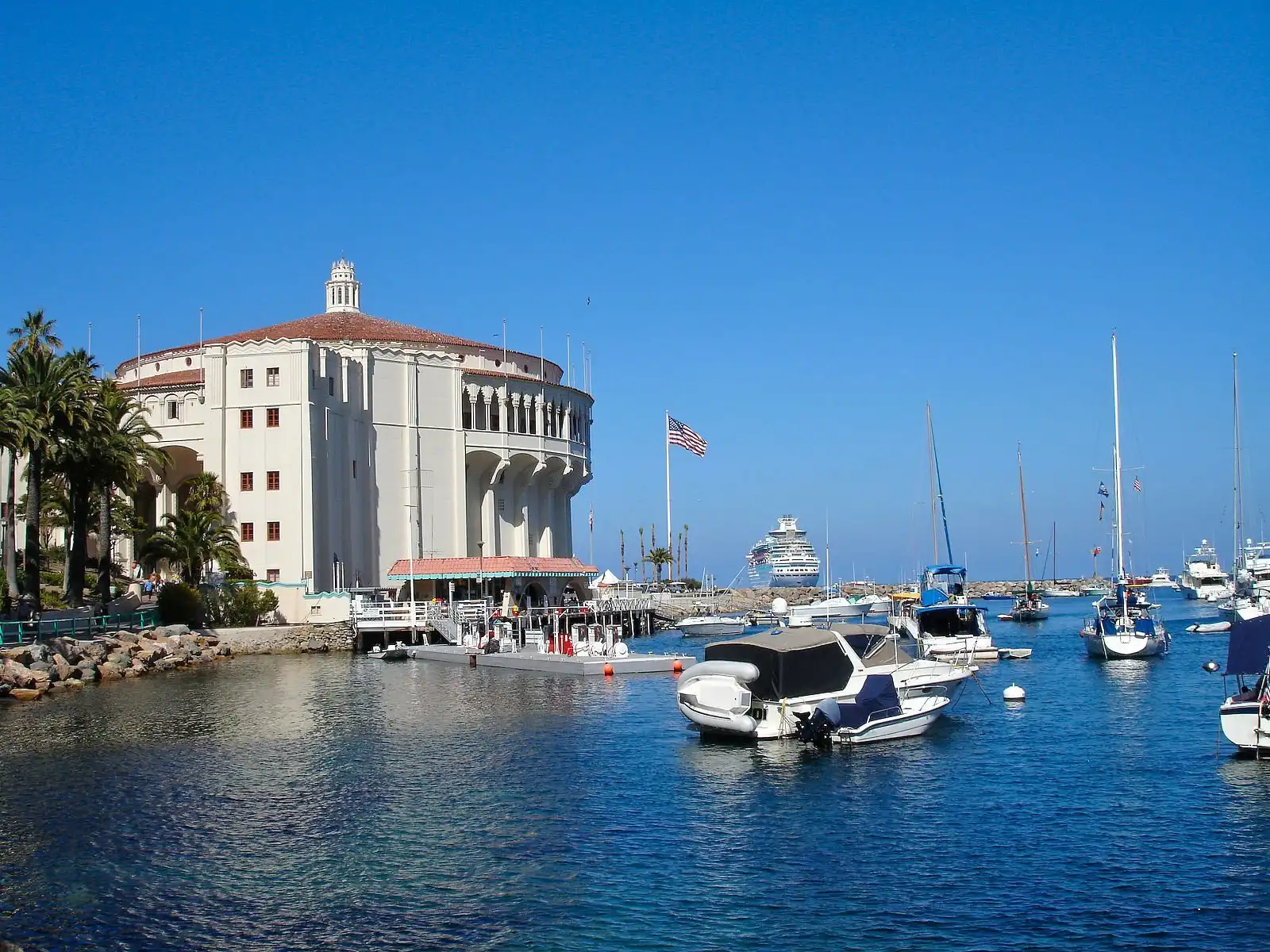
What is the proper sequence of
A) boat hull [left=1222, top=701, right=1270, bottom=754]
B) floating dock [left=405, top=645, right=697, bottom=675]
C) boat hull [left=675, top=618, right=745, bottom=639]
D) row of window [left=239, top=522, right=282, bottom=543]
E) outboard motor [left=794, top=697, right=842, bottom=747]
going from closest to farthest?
boat hull [left=1222, top=701, right=1270, bottom=754], outboard motor [left=794, top=697, right=842, bottom=747], floating dock [left=405, top=645, right=697, bottom=675], row of window [left=239, top=522, right=282, bottom=543], boat hull [left=675, top=618, right=745, bottom=639]

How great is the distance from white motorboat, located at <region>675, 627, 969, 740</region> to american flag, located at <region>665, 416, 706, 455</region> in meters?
46.4

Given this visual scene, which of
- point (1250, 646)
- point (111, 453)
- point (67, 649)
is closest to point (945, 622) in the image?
point (1250, 646)

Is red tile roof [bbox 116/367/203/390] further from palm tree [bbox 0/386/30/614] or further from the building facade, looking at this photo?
palm tree [bbox 0/386/30/614]

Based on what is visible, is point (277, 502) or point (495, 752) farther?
point (277, 502)

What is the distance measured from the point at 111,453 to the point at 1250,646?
46.3 meters

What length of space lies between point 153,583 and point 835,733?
164ft

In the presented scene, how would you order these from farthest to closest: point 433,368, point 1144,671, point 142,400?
point 433,368 < point 142,400 < point 1144,671

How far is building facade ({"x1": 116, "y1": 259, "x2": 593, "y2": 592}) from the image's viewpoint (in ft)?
224

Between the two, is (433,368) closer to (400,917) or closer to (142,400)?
(142,400)

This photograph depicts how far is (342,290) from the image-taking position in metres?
92.2

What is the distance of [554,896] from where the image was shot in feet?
56.9

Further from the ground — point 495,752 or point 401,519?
point 401,519

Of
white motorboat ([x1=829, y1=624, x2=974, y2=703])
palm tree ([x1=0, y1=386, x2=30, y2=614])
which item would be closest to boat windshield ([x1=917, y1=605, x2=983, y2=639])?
white motorboat ([x1=829, y1=624, x2=974, y2=703])

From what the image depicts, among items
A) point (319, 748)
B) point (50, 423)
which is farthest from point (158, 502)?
point (319, 748)
